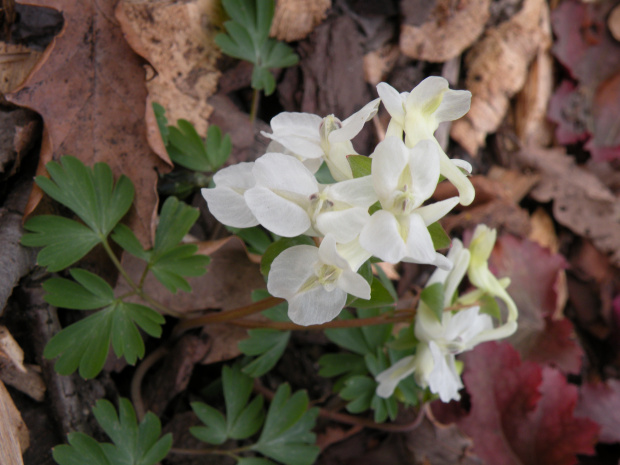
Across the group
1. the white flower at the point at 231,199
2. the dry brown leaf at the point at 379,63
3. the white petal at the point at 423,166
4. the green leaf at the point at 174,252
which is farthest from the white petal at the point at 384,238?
the dry brown leaf at the point at 379,63

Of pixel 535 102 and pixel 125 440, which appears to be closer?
pixel 125 440

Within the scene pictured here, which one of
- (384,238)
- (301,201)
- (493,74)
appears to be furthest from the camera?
(493,74)

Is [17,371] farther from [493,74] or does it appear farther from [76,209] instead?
[493,74]

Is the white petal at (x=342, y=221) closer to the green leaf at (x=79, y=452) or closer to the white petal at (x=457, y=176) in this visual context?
the white petal at (x=457, y=176)

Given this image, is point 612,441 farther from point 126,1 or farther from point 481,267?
point 126,1

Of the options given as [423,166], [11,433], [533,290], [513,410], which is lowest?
[513,410]

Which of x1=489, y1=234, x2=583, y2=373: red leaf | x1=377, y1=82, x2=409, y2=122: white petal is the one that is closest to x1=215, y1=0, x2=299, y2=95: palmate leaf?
x1=377, y1=82, x2=409, y2=122: white petal

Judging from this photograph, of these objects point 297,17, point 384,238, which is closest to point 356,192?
point 384,238

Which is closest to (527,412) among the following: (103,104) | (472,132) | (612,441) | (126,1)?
(612,441)
